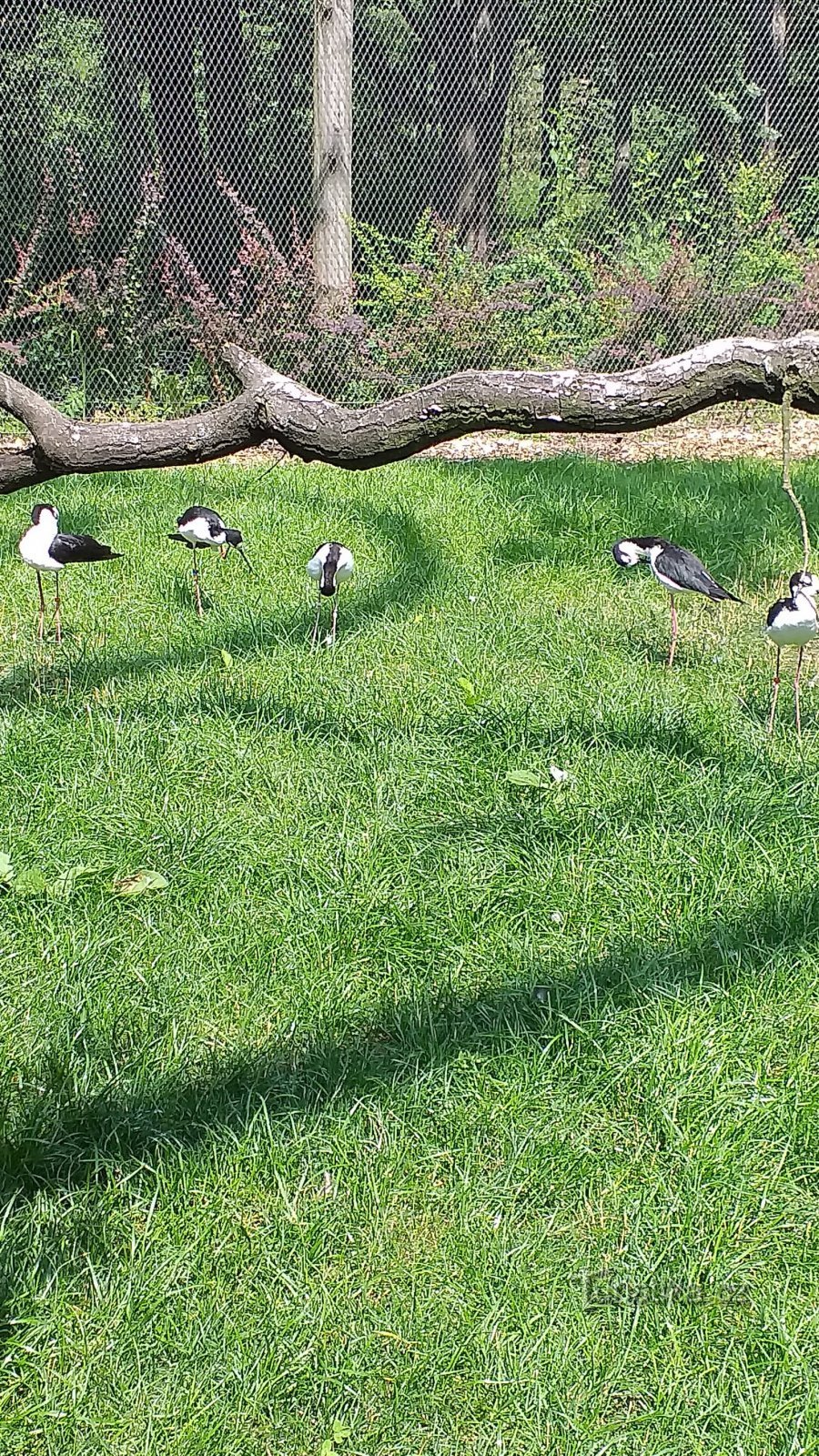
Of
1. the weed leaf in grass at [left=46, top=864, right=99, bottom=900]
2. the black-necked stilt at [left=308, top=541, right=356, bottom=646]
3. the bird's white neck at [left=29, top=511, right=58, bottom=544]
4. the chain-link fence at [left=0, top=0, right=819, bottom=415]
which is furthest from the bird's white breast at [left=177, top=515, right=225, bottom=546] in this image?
the chain-link fence at [left=0, top=0, right=819, bottom=415]

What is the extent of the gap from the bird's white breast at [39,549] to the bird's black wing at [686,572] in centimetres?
219

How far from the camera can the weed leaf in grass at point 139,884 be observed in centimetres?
290

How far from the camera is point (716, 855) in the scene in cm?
304

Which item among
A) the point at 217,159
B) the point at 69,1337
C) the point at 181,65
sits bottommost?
the point at 69,1337

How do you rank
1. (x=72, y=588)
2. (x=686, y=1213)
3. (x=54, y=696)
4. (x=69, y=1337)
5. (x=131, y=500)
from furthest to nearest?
(x=131, y=500), (x=72, y=588), (x=54, y=696), (x=686, y=1213), (x=69, y=1337)

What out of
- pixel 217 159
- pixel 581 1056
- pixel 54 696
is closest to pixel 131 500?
pixel 54 696

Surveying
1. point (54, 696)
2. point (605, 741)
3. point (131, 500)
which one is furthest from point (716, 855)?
point (131, 500)

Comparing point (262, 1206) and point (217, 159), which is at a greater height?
point (217, 159)

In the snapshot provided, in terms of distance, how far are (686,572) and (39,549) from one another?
2322mm

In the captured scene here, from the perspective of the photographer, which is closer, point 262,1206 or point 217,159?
point 262,1206

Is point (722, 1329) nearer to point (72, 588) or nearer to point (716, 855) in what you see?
point (716, 855)

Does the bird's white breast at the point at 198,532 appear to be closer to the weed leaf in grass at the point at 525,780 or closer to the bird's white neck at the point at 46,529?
the bird's white neck at the point at 46,529

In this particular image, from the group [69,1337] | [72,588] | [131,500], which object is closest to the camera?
[69,1337]

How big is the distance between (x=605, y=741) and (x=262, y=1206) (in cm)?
193
